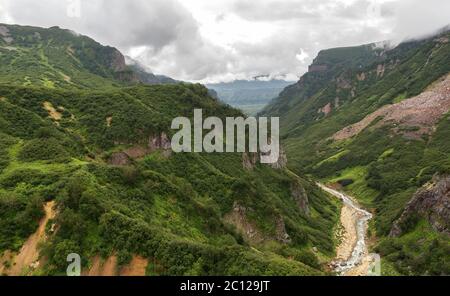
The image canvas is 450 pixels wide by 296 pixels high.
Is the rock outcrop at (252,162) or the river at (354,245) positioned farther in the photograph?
the rock outcrop at (252,162)

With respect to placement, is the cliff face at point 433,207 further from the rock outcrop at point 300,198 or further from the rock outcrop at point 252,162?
the rock outcrop at point 252,162

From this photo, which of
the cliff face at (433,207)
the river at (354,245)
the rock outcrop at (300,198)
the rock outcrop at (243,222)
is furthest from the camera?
the rock outcrop at (300,198)

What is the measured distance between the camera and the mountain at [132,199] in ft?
209

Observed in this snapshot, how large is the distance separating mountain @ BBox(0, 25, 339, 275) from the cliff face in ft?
69.6

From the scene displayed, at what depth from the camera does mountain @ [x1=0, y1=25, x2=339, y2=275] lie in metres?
63.8

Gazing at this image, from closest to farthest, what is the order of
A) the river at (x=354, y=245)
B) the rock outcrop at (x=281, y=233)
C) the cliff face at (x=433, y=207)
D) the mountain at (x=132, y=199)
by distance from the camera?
the mountain at (x=132, y=199) < the rock outcrop at (x=281, y=233) < the river at (x=354, y=245) < the cliff face at (x=433, y=207)

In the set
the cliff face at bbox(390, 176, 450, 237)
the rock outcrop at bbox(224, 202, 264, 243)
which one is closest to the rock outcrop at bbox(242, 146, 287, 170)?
the rock outcrop at bbox(224, 202, 264, 243)

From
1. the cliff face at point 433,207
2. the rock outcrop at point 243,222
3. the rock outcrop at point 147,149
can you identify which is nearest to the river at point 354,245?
the cliff face at point 433,207

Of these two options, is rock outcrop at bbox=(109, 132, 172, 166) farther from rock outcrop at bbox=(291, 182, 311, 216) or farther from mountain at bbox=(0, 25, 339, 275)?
rock outcrop at bbox=(291, 182, 311, 216)

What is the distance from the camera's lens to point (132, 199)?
8144cm

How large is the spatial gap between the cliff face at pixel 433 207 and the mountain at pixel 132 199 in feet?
69.6

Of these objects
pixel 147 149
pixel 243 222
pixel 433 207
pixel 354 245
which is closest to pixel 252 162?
pixel 354 245
